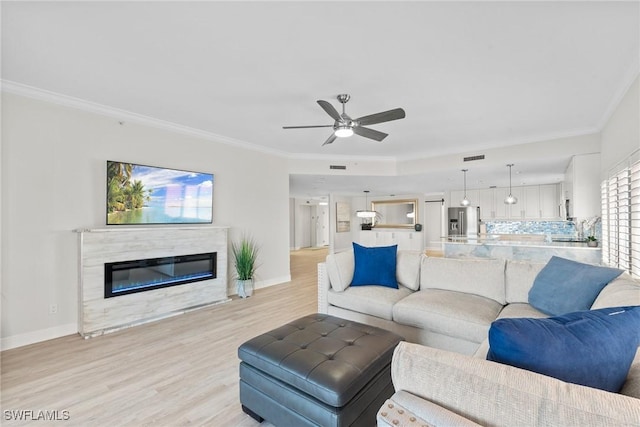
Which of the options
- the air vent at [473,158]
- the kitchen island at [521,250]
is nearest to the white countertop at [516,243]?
the kitchen island at [521,250]

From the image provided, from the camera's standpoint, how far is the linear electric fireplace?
129 inches

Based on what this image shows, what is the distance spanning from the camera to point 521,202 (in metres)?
8.00

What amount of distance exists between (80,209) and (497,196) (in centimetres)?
942

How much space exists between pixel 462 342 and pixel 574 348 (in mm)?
1600

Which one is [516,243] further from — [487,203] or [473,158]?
[487,203]

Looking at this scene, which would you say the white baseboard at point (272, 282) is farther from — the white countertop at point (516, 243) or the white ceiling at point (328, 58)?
the white countertop at point (516, 243)

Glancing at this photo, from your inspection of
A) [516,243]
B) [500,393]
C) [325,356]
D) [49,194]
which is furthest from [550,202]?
[49,194]

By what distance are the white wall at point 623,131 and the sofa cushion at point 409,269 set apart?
82.8 inches

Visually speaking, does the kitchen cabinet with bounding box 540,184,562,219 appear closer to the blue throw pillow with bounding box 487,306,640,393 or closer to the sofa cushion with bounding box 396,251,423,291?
the sofa cushion with bounding box 396,251,423,291

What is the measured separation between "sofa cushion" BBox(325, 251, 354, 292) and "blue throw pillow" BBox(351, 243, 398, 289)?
87mm

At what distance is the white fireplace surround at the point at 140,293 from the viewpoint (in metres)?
3.08

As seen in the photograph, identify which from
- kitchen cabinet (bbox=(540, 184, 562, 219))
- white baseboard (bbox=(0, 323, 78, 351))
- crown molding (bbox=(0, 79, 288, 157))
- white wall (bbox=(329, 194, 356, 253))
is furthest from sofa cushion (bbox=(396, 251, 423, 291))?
kitchen cabinet (bbox=(540, 184, 562, 219))

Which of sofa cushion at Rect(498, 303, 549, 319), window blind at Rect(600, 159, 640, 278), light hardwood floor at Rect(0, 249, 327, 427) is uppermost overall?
window blind at Rect(600, 159, 640, 278)

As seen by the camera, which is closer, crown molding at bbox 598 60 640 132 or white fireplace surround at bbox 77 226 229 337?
crown molding at bbox 598 60 640 132
